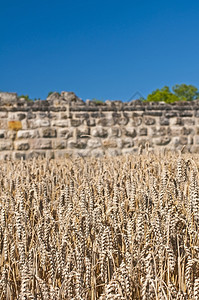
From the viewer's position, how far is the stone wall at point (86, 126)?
712cm

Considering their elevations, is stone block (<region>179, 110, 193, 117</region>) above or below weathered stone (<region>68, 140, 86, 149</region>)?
above

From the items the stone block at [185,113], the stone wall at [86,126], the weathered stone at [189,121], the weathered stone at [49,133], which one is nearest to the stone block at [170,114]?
the stone wall at [86,126]

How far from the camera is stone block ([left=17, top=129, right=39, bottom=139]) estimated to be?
711 cm

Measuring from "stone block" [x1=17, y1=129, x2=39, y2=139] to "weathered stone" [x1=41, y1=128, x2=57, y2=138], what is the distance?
0.40ft

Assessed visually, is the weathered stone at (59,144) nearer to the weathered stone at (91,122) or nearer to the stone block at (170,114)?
the weathered stone at (91,122)

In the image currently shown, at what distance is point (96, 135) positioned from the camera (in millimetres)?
7332

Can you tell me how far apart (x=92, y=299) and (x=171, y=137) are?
22.0 ft

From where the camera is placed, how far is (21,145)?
7.08 metres

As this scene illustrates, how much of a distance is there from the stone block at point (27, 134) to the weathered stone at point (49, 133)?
122mm

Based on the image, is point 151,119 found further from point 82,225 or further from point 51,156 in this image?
point 82,225

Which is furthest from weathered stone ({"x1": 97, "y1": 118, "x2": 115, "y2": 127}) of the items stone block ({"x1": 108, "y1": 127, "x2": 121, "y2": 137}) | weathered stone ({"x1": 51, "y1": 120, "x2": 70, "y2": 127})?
weathered stone ({"x1": 51, "y1": 120, "x2": 70, "y2": 127})

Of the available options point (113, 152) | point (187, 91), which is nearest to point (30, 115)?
point (113, 152)

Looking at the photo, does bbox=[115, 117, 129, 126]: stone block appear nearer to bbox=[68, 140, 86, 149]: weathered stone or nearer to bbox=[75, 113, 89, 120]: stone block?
bbox=[75, 113, 89, 120]: stone block

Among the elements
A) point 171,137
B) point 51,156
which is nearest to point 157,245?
point 51,156
